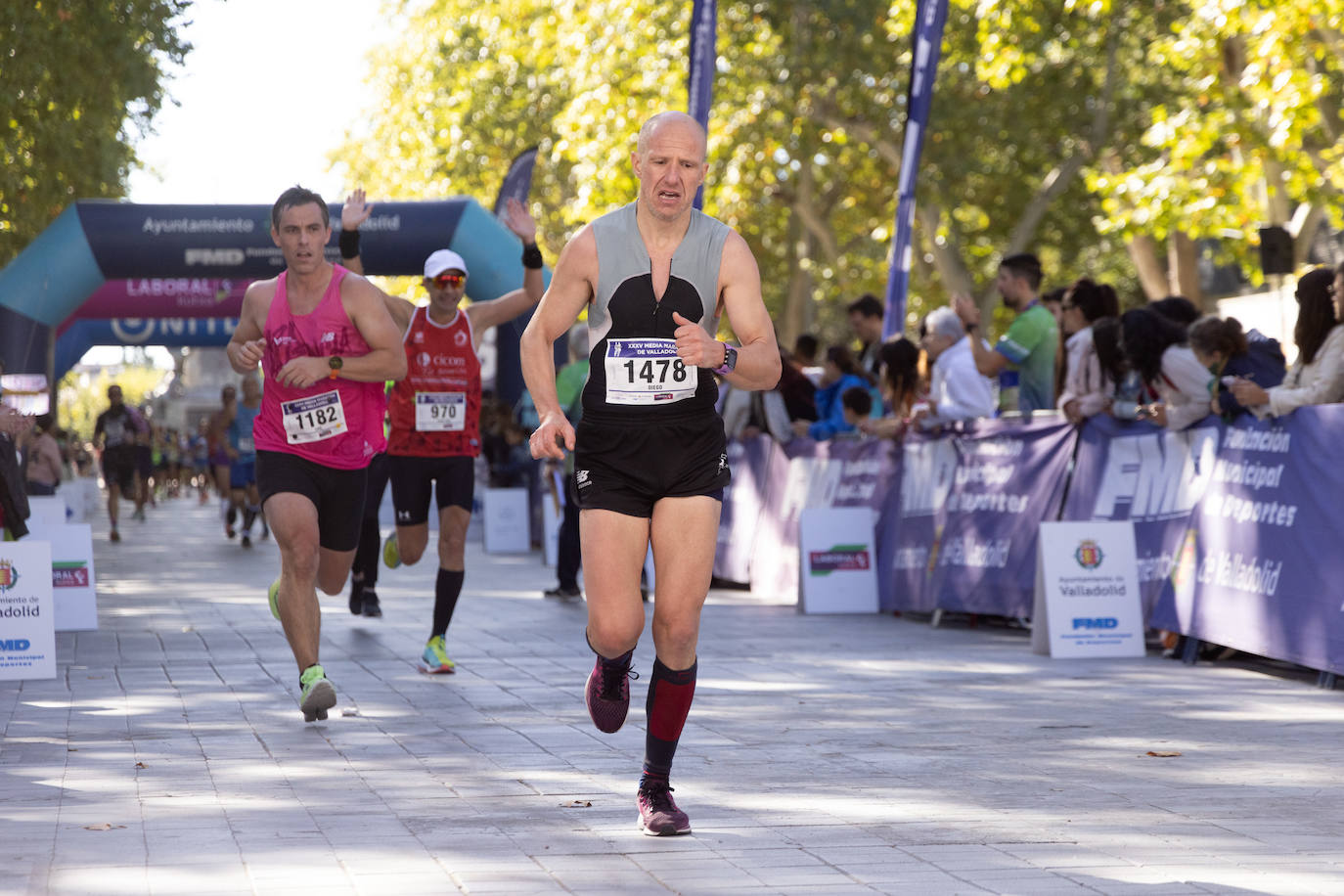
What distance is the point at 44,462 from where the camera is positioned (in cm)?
2117

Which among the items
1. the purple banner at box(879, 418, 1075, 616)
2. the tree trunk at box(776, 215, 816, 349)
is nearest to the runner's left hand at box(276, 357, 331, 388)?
the purple banner at box(879, 418, 1075, 616)

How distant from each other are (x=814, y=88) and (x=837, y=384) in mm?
16677

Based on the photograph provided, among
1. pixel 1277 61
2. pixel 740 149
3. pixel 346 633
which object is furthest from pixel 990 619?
pixel 740 149

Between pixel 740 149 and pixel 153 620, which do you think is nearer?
pixel 153 620

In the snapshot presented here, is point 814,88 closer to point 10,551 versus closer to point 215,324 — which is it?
point 215,324

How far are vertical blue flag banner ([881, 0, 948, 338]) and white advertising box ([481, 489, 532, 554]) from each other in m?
7.55

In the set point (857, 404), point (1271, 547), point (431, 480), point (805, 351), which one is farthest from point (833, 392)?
point (1271, 547)

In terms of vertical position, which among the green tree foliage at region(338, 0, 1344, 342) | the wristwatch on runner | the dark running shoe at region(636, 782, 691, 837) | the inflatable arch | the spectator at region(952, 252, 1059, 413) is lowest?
the dark running shoe at region(636, 782, 691, 837)

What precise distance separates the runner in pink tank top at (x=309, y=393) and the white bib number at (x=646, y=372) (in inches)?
103

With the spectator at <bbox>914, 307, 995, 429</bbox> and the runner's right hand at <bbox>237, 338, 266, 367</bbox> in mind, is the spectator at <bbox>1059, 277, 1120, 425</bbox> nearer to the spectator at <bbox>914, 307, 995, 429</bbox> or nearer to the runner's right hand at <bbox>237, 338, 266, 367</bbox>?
the spectator at <bbox>914, 307, 995, 429</bbox>

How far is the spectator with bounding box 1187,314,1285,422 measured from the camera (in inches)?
389

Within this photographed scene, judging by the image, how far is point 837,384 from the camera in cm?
1516

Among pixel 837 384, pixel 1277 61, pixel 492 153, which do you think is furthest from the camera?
pixel 492 153

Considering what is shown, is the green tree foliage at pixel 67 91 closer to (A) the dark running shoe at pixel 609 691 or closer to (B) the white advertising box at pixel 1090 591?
(B) the white advertising box at pixel 1090 591
